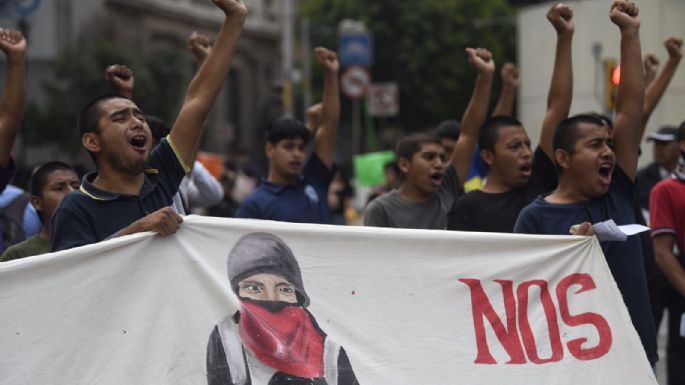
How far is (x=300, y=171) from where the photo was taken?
25.5 ft

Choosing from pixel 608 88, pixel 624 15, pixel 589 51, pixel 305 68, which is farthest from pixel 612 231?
pixel 305 68

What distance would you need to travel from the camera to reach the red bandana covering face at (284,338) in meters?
4.42

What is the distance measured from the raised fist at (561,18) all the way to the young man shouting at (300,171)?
2.10m

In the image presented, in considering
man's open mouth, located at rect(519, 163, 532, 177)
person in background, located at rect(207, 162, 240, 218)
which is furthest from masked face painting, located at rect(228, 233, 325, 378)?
person in background, located at rect(207, 162, 240, 218)

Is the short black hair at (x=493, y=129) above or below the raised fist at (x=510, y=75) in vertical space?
below

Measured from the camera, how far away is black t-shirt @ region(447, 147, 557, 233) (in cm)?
600

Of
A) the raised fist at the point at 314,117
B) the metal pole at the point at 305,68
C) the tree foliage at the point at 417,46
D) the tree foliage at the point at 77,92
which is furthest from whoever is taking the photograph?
the tree foliage at the point at 417,46

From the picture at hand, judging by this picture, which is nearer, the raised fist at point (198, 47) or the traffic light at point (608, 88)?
the raised fist at point (198, 47)

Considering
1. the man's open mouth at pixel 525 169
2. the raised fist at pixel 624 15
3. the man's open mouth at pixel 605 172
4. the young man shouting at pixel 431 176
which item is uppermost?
the raised fist at pixel 624 15

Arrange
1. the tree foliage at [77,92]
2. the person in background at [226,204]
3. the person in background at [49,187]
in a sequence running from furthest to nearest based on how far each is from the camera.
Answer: the tree foliage at [77,92] < the person in background at [226,204] < the person in background at [49,187]

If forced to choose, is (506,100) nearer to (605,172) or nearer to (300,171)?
(300,171)

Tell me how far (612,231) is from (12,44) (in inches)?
112

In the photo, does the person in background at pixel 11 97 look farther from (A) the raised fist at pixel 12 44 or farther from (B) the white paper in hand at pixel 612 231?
(B) the white paper in hand at pixel 612 231

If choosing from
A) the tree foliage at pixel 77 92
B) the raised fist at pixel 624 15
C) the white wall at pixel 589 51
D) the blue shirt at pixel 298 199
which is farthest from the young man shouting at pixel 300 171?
the tree foliage at pixel 77 92
